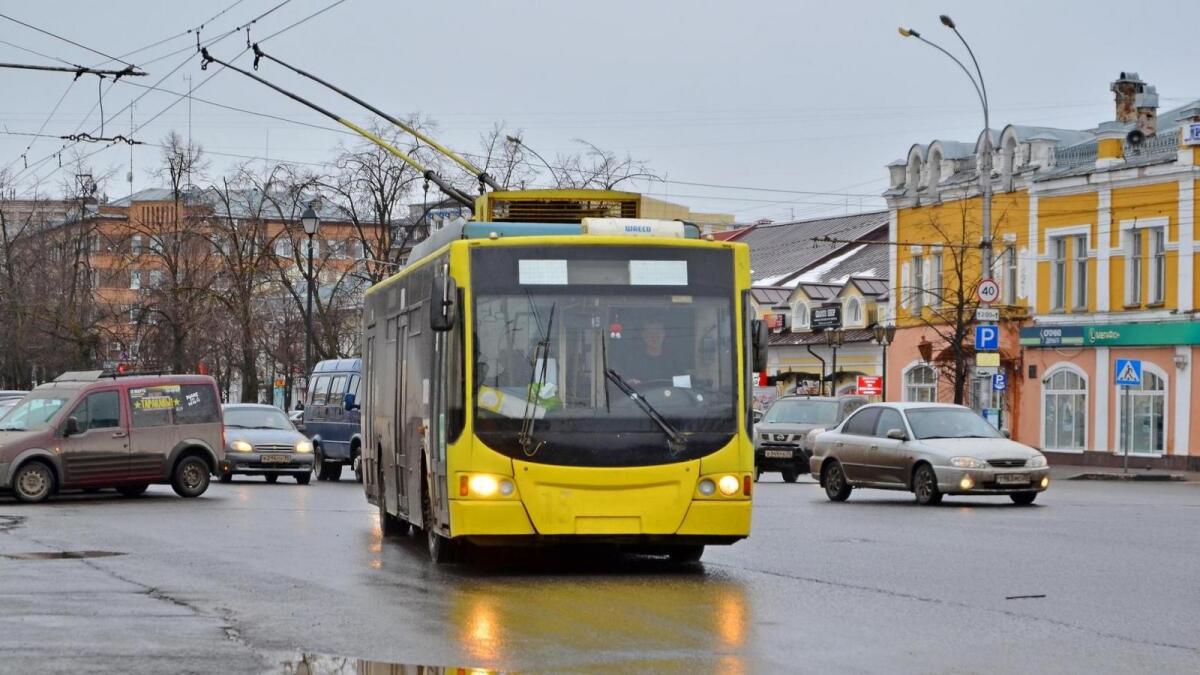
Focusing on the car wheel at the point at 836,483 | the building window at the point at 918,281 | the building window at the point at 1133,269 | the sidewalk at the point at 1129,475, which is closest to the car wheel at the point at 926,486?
the car wheel at the point at 836,483

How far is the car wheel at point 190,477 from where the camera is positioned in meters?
30.0

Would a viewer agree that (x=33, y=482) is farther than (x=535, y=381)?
Yes

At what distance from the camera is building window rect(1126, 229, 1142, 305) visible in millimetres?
54559

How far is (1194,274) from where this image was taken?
5222 centimetres

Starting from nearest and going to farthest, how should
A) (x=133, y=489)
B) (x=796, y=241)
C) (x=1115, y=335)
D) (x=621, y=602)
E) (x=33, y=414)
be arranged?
1. (x=621, y=602)
2. (x=33, y=414)
3. (x=133, y=489)
4. (x=1115, y=335)
5. (x=796, y=241)

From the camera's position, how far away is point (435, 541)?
56.1 ft

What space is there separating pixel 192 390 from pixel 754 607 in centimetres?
1836

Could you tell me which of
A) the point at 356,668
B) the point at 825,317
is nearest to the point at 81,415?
the point at 356,668

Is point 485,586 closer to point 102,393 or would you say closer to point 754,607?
point 754,607

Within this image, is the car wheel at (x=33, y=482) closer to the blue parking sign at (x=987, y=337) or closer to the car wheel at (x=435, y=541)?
the car wheel at (x=435, y=541)

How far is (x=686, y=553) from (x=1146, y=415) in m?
39.2

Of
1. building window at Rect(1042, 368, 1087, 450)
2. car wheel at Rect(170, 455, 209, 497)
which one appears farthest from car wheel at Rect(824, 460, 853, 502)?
building window at Rect(1042, 368, 1087, 450)

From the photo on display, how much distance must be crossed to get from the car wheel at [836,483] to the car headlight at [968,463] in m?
2.66

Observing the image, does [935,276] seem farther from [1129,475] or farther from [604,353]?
[604,353]
